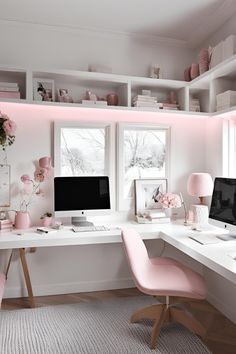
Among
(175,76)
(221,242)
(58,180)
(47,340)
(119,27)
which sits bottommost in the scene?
(47,340)

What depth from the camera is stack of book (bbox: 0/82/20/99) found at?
106 inches

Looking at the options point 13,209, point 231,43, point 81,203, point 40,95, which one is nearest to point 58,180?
point 81,203

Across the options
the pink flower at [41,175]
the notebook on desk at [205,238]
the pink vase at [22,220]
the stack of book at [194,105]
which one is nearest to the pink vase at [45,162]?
the pink flower at [41,175]

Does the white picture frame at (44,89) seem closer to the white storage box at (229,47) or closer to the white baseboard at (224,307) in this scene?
the white storage box at (229,47)

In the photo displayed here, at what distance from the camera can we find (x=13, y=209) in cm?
293

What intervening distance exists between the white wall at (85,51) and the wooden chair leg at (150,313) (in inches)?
89.4

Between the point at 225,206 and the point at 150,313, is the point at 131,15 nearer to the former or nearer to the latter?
the point at 225,206

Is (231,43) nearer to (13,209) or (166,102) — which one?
(166,102)

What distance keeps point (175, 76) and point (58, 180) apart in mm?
1729

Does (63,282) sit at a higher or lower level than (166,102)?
lower

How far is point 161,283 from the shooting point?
6.96ft

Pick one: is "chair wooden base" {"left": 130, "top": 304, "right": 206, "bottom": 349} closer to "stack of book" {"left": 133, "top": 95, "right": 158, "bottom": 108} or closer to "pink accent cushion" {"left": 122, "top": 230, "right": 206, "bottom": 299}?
"pink accent cushion" {"left": 122, "top": 230, "right": 206, "bottom": 299}

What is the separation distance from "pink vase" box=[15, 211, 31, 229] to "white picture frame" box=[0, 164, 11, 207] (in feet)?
0.68

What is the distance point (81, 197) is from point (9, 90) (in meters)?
1.16
